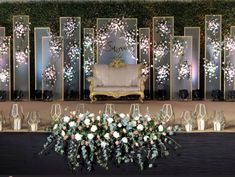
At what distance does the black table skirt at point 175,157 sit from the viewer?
5.51 m

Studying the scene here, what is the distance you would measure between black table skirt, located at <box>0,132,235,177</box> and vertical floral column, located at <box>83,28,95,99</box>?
686 centimetres

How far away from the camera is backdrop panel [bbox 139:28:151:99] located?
1234 centimetres

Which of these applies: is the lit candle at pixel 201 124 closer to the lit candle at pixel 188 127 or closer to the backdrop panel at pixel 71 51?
the lit candle at pixel 188 127

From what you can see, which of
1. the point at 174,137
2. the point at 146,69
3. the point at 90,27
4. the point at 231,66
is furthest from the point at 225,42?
the point at 174,137

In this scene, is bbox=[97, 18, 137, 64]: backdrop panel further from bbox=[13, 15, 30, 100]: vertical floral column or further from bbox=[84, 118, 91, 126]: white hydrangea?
bbox=[84, 118, 91, 126]: white hydrangea

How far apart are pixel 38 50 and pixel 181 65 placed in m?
3.23

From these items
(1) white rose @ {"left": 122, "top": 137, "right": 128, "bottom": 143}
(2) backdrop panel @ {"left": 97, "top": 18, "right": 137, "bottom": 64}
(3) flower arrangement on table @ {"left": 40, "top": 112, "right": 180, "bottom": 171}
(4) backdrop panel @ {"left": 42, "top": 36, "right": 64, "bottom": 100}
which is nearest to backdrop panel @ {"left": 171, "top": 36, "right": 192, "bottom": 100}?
(2) backdrop panel @ {"left": 97, "top": 18, "right": 137, "bottom": 64}

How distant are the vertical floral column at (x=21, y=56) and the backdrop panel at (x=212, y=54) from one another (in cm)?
400

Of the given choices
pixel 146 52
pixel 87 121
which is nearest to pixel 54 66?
pixel 146 52

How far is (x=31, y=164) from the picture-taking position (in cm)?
556

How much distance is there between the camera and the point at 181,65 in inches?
479

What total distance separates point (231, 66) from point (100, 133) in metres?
7.47

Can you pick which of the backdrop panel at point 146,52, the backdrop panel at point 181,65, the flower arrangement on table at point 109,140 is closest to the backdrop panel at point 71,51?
the backdrop panel at point 146,52

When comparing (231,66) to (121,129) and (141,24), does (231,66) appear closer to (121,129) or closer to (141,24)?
(141,24)
